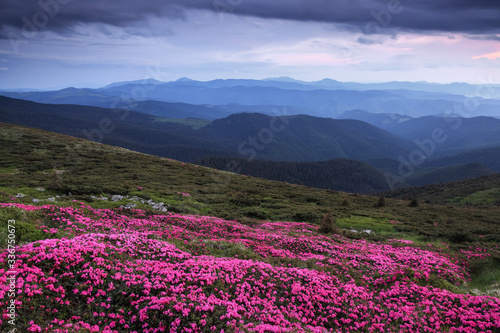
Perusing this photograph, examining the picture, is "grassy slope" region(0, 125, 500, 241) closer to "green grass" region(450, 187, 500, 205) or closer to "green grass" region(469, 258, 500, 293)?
"green grass" region(469, 258, 500, 293)

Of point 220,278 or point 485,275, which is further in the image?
point 485,275

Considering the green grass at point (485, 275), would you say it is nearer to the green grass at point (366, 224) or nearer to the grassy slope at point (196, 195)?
the grassy slope at point (196, 195)

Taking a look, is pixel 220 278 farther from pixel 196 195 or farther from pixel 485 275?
pixel 196 195

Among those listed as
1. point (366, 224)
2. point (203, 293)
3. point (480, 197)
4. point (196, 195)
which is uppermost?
point (203, 293)

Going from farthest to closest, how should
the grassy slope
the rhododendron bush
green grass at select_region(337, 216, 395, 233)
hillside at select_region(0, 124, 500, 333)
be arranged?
green grass at select_region(337, 216, 395, 233)
the grassy slope
hillside at select_region(0, 124, 500, 333)
the rhododendron bush

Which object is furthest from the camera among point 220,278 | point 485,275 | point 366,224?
point 366,224

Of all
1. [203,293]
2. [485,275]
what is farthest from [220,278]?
[485,275]

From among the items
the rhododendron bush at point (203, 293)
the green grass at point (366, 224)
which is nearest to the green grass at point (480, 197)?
the green grass at point (366, 224)

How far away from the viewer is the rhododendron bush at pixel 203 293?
29.0 feet

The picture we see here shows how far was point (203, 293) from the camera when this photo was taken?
412 inches

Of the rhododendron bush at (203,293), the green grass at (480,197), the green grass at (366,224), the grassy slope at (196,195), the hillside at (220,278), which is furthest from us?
the green grass at (480,197)

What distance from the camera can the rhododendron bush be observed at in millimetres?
8844

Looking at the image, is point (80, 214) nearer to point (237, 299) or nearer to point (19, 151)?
point (237, 299)

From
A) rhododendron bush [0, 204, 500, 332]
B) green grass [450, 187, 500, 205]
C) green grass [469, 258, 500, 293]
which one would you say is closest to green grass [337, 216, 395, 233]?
green grass [469, 258, 500, 293]
